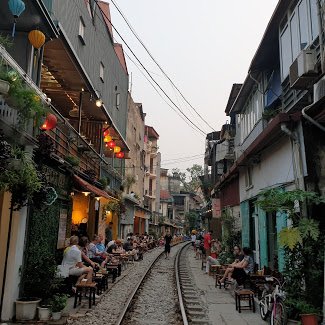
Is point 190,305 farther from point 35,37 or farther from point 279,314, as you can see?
point 35,37

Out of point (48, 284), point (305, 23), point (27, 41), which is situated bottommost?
point (48, 284)

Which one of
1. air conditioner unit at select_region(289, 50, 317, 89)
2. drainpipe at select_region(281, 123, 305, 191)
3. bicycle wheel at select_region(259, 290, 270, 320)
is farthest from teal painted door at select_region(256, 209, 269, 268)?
Result: air conditioner unit at select_region(289, 50, 317, 89)

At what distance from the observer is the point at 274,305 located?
24.5 feet

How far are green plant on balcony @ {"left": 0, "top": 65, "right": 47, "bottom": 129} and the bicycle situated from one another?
5.98m

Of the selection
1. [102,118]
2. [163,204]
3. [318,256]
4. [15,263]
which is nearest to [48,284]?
[15,263]

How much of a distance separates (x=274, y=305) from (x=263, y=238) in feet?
20.0

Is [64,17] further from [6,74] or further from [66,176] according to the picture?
[6,74]

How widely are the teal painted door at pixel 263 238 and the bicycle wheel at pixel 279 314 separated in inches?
232

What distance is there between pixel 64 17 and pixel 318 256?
11.0m

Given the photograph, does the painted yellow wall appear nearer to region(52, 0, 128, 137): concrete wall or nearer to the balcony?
the balcony

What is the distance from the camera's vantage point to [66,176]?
1257 centimetres

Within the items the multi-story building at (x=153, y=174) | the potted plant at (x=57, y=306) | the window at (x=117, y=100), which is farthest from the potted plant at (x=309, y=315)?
the multi-story building at (x=153, y=174)

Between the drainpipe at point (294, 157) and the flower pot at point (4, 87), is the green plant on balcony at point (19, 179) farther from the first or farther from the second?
the drainpipe at point (294, 157)

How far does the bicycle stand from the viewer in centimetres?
720
